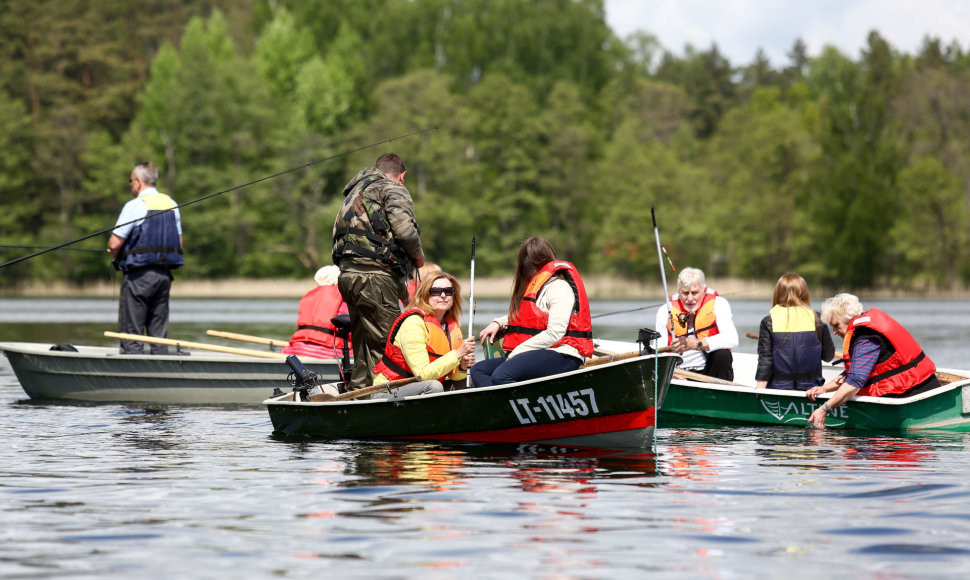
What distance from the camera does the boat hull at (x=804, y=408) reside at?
9438mm

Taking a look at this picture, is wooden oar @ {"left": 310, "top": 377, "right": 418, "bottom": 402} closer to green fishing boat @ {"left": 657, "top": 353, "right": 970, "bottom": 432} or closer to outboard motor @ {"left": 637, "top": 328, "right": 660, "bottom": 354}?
outboard motor @ {"left": 637, "top": 328, "right": 660, "bottom": 354}

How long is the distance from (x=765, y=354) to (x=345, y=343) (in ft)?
10.0

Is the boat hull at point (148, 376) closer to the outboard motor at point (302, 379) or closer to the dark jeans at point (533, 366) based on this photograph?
the outboard motor at point (302, 379)

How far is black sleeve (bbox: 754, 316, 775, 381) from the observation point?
32.5 ft

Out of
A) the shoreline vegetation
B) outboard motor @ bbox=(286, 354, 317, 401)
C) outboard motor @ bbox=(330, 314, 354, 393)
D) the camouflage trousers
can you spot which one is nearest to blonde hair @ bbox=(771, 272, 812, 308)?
the camouflage trousers

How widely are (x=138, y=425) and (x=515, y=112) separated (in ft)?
148

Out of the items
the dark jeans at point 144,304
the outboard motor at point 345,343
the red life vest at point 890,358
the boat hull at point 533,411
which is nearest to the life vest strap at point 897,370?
the red life vest at point 890,358

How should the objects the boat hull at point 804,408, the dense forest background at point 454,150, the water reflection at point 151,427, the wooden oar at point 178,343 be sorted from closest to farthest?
the water reflection at point 151,427, the boat hull at point 804,408, the wooden oar at point 178,343, the dense forest background at point 454,150

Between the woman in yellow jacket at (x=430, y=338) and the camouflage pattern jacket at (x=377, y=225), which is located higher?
the camouflage pattern jacket at (x=377, y=225)

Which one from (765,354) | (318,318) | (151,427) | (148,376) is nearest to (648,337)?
(765,354)

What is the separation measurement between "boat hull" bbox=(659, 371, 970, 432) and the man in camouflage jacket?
2393 millimetres

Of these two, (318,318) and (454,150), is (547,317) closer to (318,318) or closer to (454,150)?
(318,318)

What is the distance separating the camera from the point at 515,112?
54.5m

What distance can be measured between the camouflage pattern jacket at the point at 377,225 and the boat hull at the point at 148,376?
316 cm
